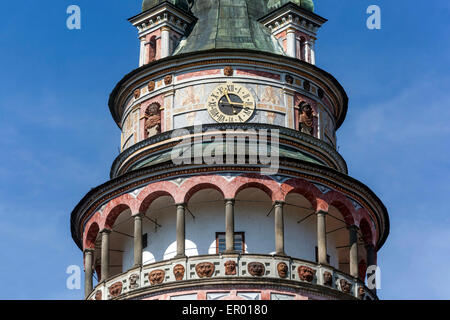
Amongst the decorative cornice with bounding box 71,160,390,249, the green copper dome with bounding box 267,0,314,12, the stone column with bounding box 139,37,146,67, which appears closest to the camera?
the decorative cornice with bounding box 71,160,390,249

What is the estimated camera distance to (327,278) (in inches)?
2140

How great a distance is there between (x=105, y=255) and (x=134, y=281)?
1993 mm

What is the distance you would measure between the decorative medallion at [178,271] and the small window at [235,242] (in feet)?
5.96

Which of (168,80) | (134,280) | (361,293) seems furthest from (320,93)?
(134,280)

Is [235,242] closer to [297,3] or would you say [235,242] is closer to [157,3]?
[157,3]

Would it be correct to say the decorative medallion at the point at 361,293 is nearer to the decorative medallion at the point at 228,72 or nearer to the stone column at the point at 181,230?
the stone column at the point at 181,230

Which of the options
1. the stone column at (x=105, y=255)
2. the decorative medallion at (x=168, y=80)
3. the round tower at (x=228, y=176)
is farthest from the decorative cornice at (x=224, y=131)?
the stone column at (x=105, y=255)

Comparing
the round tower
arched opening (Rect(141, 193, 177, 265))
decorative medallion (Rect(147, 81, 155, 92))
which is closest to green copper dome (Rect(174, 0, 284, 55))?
the round tower

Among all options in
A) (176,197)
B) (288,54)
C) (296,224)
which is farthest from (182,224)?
(288,54)

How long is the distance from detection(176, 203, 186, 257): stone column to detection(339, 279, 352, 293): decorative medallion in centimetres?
590

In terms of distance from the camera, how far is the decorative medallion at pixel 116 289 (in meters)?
54.7

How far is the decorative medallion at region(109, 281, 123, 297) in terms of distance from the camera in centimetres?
5472

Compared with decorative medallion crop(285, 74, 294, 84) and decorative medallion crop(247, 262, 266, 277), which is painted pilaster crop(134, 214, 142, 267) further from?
decorative medallion crop(285, 74, 294, 84)

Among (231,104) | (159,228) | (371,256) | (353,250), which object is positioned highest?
(231,104)
